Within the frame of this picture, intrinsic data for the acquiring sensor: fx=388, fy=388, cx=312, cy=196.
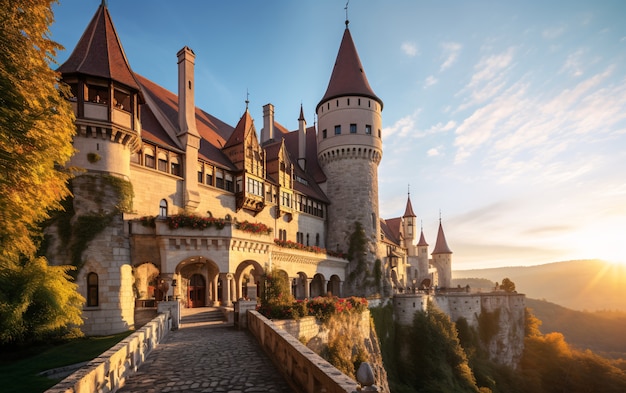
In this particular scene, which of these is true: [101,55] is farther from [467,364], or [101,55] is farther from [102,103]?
[467,364]

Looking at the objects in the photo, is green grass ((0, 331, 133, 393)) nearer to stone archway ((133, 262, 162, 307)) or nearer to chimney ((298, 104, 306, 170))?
stone archway ((133, 262, 162, 307))

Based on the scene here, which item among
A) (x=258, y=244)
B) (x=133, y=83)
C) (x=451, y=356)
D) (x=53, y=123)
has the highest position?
(x=133, y=83)

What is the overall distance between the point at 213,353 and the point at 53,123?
933cm

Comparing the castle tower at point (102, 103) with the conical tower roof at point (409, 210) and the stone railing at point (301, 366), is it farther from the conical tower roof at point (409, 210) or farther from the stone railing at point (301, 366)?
the conical tower roof at point (409, 210)

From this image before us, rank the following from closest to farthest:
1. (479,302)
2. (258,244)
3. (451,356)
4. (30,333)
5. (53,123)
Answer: (53,123) < (30,333) < (258,244) < (451,356) < (479,302)

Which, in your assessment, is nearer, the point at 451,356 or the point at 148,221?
the point at 148,221

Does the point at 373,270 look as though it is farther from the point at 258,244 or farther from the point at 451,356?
the point at 258,244

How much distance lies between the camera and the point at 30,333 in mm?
15648

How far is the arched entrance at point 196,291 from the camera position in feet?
86.7

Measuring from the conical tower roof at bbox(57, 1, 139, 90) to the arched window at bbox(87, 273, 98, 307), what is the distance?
10.9 m

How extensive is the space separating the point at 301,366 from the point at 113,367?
394 cm

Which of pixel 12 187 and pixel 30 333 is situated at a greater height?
pixel 12 187

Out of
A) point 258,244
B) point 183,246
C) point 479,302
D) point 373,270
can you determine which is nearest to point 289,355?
point 183,246

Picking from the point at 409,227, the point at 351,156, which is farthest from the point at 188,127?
the point at 409,227
